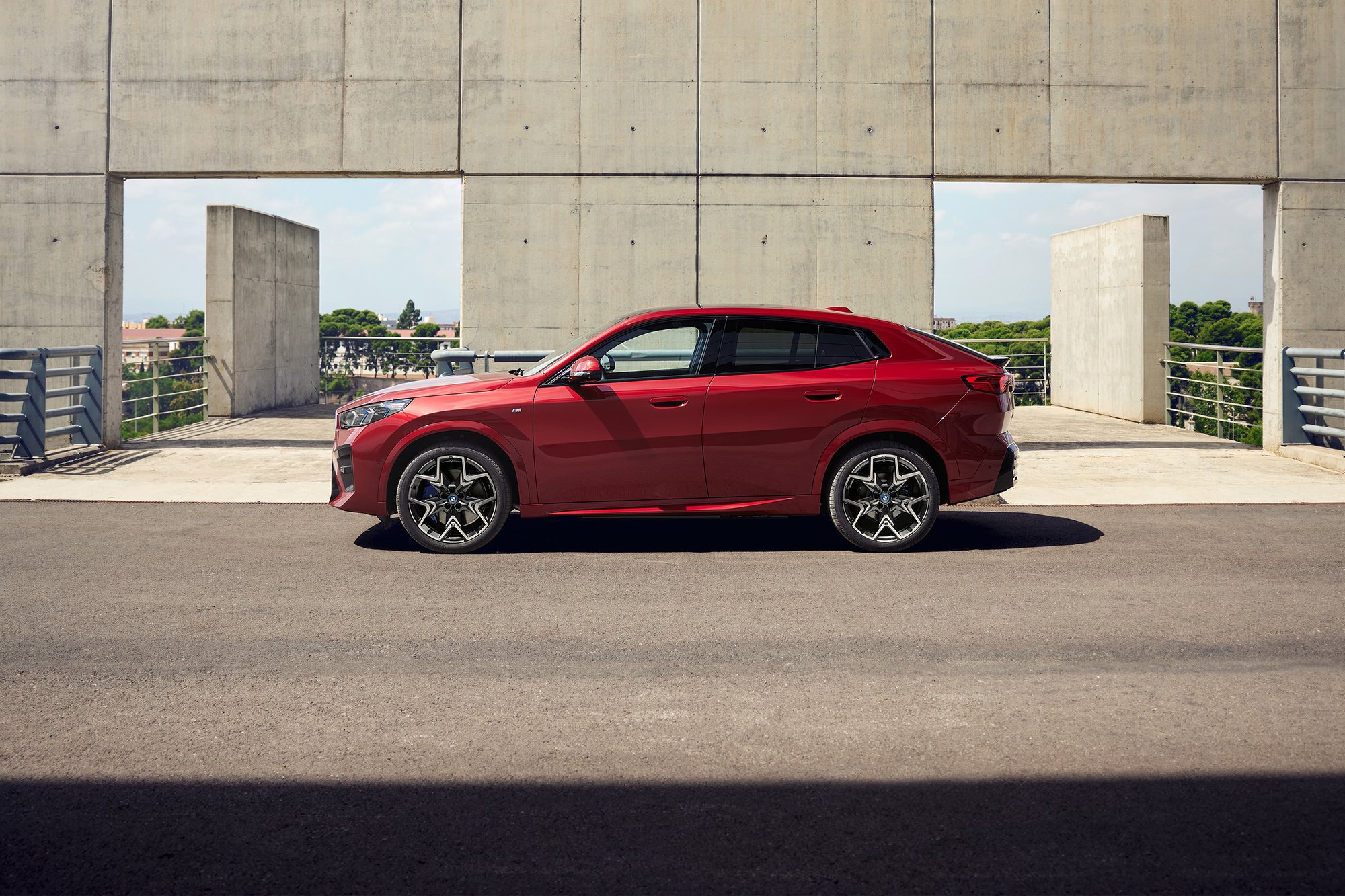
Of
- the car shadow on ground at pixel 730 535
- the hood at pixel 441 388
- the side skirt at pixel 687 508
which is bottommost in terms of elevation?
the car shadow on ground at pixel 730 535

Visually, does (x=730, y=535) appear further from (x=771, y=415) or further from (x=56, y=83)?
(x=56, y=83)

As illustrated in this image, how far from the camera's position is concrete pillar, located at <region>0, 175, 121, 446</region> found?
14.7 m

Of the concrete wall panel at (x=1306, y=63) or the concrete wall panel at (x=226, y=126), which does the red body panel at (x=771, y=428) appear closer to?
the concrete wall panel at (x=226, y=126)

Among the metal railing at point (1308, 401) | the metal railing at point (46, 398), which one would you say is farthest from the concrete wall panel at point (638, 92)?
the metal railing at point (1308, 401)

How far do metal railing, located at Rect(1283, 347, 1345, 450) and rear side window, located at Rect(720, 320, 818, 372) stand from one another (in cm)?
762

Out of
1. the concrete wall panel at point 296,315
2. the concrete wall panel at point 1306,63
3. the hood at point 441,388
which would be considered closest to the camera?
the hood at point 441,388

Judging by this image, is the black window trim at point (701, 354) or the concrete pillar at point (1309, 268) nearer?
the black window trim at point (701, 354)

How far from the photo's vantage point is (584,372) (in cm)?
860

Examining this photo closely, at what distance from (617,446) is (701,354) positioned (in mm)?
859

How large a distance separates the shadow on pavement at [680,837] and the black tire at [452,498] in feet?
14.9

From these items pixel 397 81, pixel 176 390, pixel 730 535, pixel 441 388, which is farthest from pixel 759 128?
pixel 176 390

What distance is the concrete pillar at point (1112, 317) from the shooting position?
2094cm

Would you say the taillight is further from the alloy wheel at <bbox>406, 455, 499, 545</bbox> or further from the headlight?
the headlight

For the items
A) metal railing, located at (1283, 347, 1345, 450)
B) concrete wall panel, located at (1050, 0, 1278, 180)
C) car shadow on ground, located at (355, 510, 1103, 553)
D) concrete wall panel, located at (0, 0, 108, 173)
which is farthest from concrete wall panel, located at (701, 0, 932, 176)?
concrete wall panel, located at (0, 0, 108, 173)
